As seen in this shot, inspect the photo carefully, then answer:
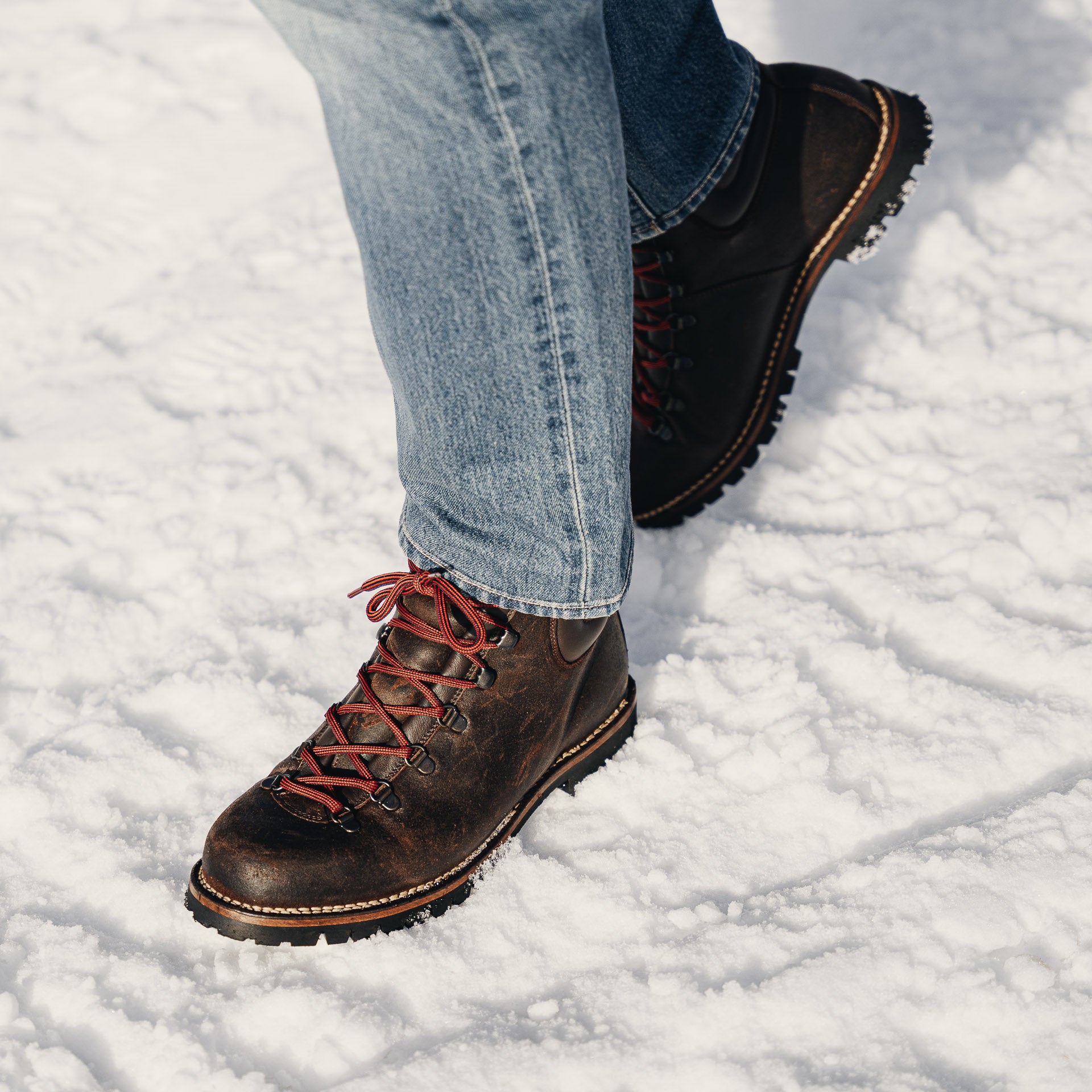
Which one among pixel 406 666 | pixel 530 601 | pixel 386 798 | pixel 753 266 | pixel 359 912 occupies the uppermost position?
pixel 753 266

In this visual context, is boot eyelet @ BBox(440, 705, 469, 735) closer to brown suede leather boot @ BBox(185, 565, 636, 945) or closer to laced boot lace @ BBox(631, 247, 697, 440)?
brown suede leather boot @ BBox(185, 565, 636, 945)

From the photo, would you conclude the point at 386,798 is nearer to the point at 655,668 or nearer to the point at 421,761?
the point at 421,761

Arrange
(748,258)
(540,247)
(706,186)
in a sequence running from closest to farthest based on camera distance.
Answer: (540,247) < (706,186) < (748,258)

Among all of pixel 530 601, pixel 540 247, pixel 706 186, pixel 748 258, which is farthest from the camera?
pixel 748 258

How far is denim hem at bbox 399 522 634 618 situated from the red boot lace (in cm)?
2

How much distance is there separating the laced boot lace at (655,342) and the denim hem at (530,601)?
575mm

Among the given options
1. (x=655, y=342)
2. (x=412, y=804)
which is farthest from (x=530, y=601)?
(x=655, y=342)

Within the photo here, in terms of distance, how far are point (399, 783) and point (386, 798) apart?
0.02m

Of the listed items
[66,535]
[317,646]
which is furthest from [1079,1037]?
[66,535]

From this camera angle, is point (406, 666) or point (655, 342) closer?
point (406, 666)

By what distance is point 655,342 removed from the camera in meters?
1.58

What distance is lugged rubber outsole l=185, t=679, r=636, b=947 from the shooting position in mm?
1105

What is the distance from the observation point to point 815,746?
1.29 metres

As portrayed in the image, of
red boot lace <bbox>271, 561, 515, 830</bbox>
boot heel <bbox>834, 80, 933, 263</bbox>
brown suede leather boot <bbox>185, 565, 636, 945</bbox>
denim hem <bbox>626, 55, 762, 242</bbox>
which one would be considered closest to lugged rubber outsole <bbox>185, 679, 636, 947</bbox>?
brown suede leather boot <bbox>185, 565, 636, 945</bbox>
